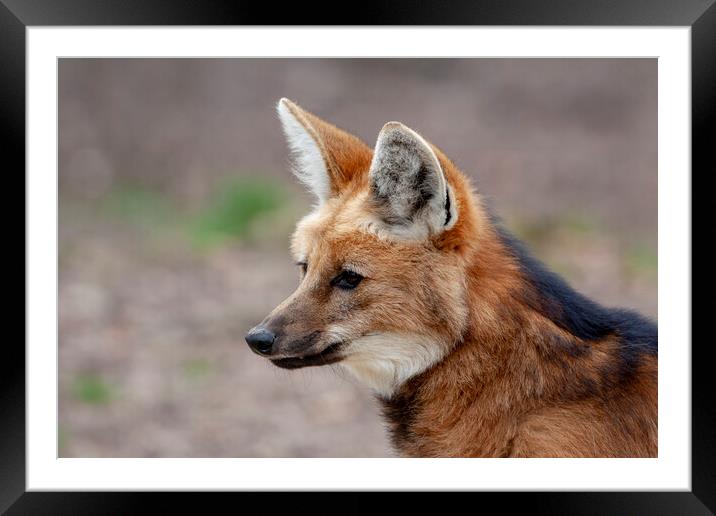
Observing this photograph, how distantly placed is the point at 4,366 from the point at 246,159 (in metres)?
7.33

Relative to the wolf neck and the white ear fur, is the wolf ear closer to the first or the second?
the wolf neck

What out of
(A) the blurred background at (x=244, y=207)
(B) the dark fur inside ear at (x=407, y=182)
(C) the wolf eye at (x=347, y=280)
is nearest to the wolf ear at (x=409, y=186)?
(B) the dark fur inside ear at (x=407, y=182)

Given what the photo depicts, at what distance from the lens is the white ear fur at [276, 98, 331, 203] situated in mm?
3459

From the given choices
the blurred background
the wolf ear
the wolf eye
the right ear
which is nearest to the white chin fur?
the wolf eye

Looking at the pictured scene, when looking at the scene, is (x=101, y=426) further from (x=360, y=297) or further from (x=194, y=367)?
(x=360, y=297)

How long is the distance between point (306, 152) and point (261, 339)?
0.85m

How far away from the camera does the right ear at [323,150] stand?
345 cm

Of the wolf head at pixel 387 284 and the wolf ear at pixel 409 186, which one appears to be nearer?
the wolf ear at pixel 409 186

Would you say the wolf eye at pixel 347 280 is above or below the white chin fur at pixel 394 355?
above

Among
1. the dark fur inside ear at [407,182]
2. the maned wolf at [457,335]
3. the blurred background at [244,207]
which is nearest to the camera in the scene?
the dark fur inside ear at [407,182]

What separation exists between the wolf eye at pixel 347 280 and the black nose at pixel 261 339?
30 cm

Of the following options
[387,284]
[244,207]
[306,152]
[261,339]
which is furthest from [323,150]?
[244,207]

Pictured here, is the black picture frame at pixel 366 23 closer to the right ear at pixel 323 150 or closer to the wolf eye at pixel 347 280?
the right ear at pixel 323 150

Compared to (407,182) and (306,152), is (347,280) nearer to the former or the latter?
(407,182)
